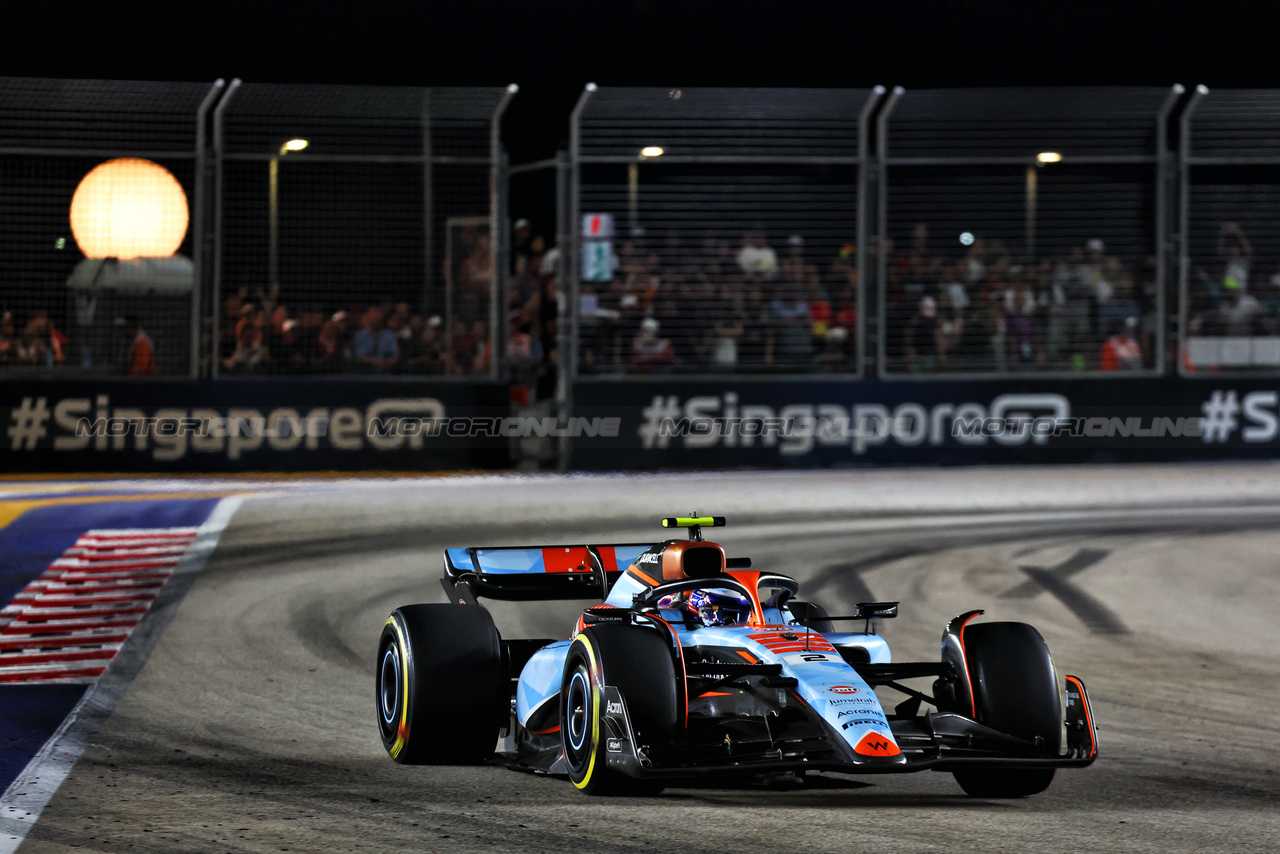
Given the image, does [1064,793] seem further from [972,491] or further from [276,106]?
[276,106]

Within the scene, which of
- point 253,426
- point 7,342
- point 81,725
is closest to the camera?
point 81,725

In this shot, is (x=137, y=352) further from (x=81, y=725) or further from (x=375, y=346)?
(x=81, y=725)

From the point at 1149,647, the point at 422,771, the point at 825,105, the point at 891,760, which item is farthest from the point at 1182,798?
the point at 825,105

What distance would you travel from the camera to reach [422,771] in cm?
604

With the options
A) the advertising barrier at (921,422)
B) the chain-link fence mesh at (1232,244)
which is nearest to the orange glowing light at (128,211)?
the advertising barrier at (921,422)

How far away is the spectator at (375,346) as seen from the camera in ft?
52.2

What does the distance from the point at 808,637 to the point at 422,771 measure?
61.3 inches

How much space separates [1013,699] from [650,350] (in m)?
10.8

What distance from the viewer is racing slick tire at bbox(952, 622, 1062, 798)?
18.3 feet

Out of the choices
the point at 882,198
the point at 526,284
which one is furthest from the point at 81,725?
the point at 882,198

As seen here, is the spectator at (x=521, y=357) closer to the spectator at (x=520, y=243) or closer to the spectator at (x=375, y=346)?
the spectator at (x=520, y=243)

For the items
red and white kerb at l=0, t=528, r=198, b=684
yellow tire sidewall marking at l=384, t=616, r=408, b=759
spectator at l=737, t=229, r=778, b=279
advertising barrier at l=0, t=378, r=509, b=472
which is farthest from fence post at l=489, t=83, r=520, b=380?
yellow tire sidewall marking at l=384, t=616, r=408, b=759

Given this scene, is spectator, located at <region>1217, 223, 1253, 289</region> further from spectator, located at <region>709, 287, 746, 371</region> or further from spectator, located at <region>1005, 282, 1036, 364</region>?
spectator, located at <region>709, 287, 746, 371</region>

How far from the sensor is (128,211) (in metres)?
15.2
